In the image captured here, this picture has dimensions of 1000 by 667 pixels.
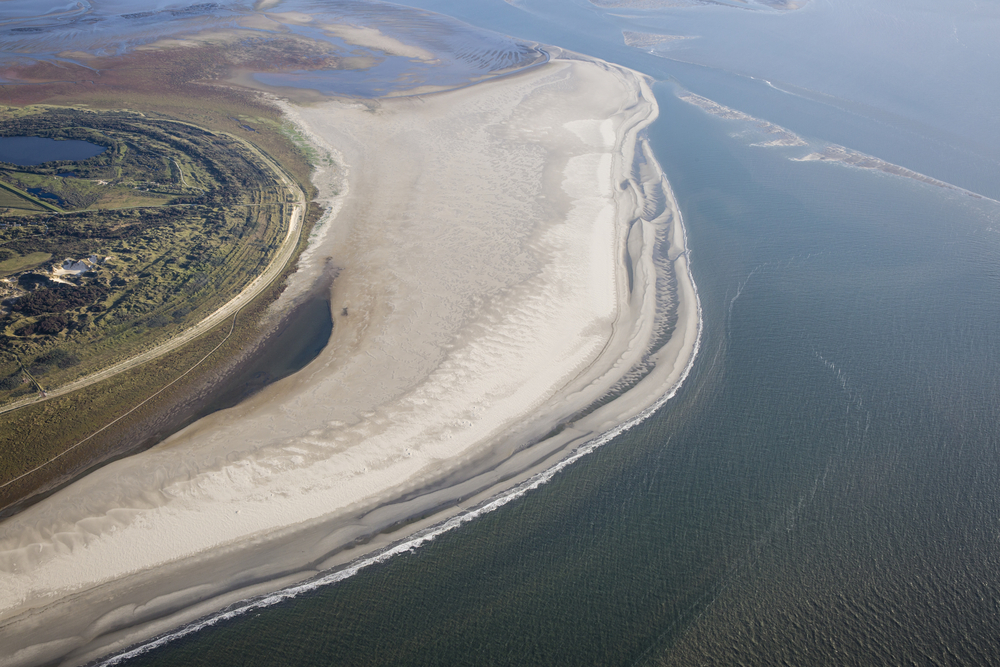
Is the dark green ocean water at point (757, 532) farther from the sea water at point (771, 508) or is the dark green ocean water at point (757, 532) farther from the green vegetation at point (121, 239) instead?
the green vegetation at point (121, 239)

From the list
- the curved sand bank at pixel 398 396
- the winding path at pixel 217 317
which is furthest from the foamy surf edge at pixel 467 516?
the winding path at pixel 217 317

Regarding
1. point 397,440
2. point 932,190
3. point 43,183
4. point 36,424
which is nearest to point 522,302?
point 397,440

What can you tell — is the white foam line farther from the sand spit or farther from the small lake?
the small lake

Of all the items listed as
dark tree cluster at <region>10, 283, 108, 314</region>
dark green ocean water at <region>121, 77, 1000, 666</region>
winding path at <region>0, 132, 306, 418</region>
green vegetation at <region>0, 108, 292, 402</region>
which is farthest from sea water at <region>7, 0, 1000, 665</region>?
dark tree cluster at <region>10, 283, 108, 314</region>

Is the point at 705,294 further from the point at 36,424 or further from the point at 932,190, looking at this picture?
the point at 36,424

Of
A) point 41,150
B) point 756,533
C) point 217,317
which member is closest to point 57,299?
point 217,317
